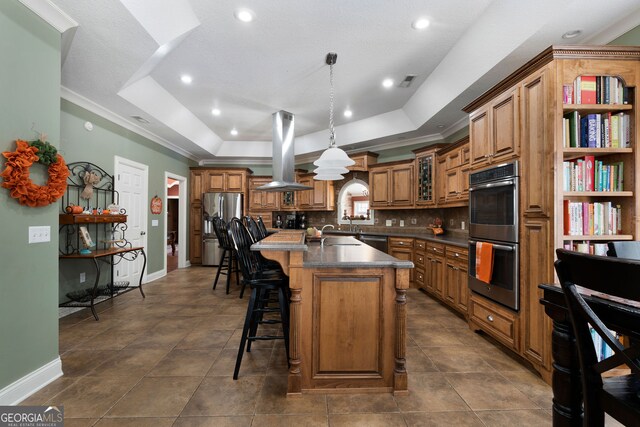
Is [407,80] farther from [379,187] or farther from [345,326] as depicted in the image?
[345,326]

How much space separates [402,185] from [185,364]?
4.34m

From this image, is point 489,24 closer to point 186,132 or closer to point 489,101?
point 489,101

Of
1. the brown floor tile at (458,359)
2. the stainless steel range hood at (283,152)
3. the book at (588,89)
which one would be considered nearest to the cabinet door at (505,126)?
the book at (588,89)

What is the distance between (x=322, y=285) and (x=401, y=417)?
91 cm

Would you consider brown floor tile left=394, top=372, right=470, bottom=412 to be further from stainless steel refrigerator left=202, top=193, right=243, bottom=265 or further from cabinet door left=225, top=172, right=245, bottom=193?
cabinet door left=225, top=172, right=245, bottom=193

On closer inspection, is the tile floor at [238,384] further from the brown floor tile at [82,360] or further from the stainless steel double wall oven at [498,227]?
the stainless steel double wall oven at [498,227]

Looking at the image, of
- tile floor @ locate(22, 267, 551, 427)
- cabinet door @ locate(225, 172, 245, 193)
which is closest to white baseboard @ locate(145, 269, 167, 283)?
tile floor @ locate(22, 267, 551, 427)

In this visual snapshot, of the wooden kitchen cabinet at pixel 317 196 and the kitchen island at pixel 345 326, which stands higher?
the wooden kitchen cabinet at pixel 317 196

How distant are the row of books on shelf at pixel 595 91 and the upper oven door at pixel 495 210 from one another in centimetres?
68

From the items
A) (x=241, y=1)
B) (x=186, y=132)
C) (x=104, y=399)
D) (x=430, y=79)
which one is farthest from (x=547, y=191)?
(x=186, y=132)

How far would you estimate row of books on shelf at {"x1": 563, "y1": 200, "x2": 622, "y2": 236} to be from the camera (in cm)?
203

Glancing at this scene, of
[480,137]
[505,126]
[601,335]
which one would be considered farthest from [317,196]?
[601,335]

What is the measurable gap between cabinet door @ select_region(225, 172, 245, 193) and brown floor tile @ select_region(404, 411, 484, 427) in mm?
5964

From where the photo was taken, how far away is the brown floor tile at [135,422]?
161cm
